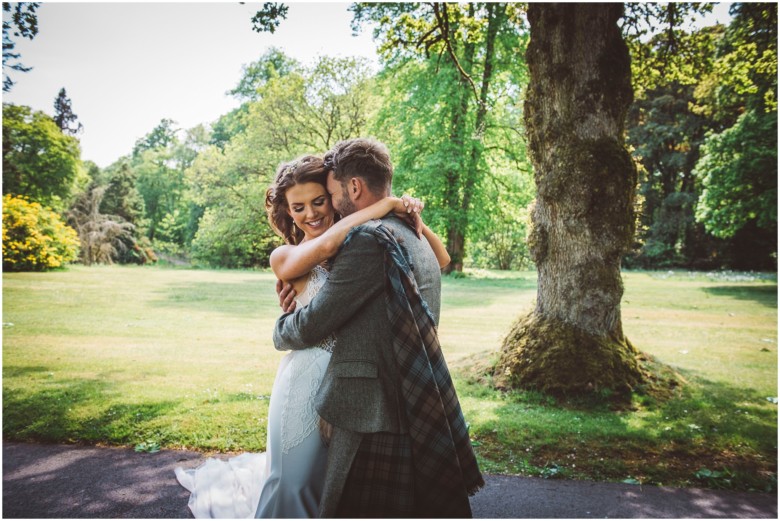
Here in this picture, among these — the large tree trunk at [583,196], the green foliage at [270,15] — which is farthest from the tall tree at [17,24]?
the large tree trunk at [583,196]

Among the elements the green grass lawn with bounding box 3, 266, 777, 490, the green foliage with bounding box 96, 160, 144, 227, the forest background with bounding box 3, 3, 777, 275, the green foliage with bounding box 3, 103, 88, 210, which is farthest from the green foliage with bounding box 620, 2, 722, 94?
the green foliage with bounding box 96, 160, 144, 227

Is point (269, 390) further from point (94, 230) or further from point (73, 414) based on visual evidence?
point (94, 230)

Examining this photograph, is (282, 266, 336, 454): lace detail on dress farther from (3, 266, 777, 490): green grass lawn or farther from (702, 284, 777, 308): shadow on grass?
(702, 284, 777, 308): shadow on grass

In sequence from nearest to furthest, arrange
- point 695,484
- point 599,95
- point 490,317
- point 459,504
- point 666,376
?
point 459,504
point 695,484
point 599,95
point 666,376
point 490,317

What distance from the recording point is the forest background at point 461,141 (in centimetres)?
968

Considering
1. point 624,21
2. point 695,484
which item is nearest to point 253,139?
point 624,21

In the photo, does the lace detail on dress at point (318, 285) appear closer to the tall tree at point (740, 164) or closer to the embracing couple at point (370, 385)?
the embracing couple at point (370, 385)

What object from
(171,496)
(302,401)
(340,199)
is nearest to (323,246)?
(340,199)

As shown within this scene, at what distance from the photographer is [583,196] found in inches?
233

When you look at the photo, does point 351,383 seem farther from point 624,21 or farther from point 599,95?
point 624,21

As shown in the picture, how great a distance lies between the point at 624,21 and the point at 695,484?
8.10m

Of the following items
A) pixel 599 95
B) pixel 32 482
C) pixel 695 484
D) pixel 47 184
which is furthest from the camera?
pixel 47 184

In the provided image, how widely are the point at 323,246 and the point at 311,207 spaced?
1.92 ft

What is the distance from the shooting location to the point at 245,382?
6848 mm
